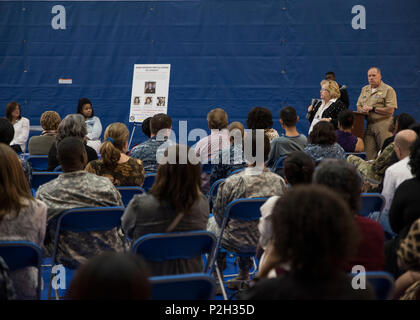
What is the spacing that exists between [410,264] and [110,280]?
1460 millimetres

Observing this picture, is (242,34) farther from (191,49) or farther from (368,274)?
(368,274)

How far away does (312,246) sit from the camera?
1.37 metres

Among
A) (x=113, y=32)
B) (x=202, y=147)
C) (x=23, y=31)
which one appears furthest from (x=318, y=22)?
(x=23, y=31)

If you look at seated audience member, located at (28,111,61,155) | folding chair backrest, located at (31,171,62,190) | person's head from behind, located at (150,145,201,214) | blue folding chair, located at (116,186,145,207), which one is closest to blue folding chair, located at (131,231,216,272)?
person's head from behind, located at (150,145,201,214)

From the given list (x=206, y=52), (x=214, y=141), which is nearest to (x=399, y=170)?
(x=214, y=141)

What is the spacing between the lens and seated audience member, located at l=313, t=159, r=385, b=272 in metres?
2.04

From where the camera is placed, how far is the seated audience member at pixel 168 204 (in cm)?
245

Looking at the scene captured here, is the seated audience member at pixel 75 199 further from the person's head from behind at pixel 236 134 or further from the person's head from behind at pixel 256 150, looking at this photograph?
the person's head from behind at pixel 236 134

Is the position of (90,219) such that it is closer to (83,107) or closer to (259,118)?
(259,118)

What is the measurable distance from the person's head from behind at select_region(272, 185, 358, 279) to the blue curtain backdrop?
25.4 ft

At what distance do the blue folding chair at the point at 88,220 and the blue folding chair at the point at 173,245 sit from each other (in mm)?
449

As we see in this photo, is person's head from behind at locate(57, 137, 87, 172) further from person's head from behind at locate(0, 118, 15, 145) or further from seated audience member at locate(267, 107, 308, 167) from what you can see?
seated audience member at locate(267, 107, 308, 167)

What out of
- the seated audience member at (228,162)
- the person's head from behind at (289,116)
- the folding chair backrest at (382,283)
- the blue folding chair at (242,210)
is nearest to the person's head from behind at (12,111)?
the seated audience member at (228,162)

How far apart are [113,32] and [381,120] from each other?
5.26 meters
